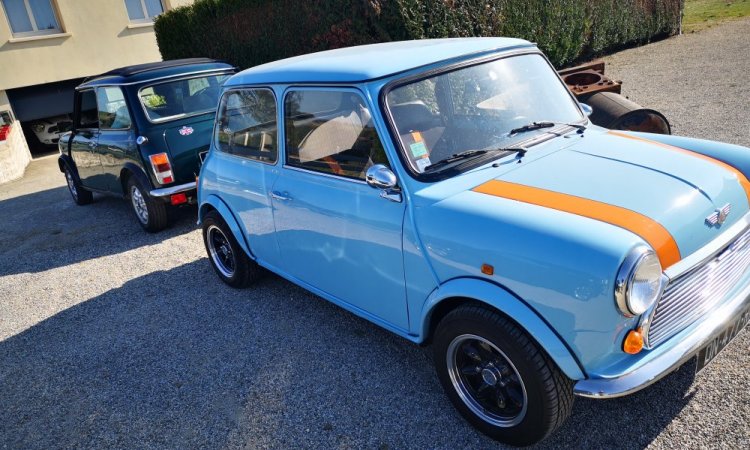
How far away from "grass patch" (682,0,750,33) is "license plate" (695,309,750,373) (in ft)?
58.3

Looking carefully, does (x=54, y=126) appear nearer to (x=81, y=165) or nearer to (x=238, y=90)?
(x=81, y=165)

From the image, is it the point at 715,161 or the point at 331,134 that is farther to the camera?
the point at 331,134

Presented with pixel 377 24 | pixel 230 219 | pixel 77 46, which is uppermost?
pixel 77 46

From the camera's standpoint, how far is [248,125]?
4.05 metres

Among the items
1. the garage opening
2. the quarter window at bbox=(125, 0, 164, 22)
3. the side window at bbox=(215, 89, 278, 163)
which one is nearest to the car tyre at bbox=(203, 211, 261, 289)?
the side window at bbox=(215, 89, 278, 163)

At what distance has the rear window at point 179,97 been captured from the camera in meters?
6.44

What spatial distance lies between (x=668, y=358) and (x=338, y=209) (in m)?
1.83

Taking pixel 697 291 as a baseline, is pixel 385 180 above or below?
above

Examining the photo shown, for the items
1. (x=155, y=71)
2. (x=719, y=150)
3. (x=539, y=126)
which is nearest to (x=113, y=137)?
(x=155, y=71)

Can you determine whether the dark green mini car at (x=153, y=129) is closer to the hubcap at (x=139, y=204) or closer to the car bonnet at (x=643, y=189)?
the hubcap at (x=139, y=204)

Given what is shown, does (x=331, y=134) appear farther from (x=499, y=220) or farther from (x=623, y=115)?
(x=623, y=115)

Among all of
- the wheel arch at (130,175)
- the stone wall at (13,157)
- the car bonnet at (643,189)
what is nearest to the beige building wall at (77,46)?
the stone wall at (13,157)

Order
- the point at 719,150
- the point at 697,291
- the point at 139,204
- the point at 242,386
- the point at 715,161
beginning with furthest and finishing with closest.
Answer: the point at 139,204 → the point at 242,386 → the point at 719,150 → the point at 715,161 → the point at 697,291

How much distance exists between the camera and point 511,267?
89.8 inches
